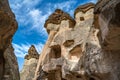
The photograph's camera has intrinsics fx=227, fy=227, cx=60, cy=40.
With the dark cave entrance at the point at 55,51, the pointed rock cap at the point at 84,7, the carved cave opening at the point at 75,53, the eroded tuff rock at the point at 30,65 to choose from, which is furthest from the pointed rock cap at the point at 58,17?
the eroded tuff rock at the point at 30,65

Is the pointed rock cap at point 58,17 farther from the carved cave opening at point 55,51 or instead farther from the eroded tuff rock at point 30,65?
the eroded tuff rock at point 30,65

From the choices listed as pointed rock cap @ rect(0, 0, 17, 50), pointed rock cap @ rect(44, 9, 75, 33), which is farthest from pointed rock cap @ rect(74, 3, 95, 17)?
pointed rock cap @ rect(0, 0, 17, 50)

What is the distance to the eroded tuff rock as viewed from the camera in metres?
27.5

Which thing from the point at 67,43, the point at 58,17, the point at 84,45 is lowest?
the point at 84,45

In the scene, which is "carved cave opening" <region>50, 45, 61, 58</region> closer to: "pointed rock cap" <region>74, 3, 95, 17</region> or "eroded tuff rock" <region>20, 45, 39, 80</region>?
"pointed rock cap" <region>74, 3, 95, 17</region>

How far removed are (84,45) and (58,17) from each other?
24.6 feet

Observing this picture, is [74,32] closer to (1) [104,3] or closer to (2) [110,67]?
(2) [110,67]

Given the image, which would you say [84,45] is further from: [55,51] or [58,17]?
[58,17]

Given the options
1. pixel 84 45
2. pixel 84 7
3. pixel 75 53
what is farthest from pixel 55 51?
pixel 84 7

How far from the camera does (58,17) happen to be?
2309cm

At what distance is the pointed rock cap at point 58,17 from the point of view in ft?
71.8

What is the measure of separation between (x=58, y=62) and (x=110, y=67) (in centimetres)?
914

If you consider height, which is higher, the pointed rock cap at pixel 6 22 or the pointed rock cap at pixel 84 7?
the pointed rock cap at pixel 84 7

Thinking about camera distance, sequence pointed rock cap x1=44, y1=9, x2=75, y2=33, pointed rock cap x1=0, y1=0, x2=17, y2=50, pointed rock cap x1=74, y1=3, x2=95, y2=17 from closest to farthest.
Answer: pointed rock cap x1=0, y1=0, x2=17, y2=50, pointed rock cap x1=74, y1=3, x2=95, y2=17, pointed rock cap x1=44, y1=9, x2=75, y2=33
